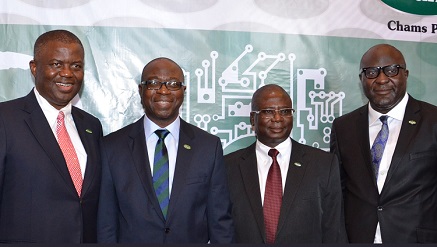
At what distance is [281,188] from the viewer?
2748 millimetres

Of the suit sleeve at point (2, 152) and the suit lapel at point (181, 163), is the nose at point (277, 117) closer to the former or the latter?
the suit lapel at point (181, 163)

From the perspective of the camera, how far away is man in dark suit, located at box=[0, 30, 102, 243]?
2295 millimetres

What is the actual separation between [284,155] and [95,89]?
1351mm

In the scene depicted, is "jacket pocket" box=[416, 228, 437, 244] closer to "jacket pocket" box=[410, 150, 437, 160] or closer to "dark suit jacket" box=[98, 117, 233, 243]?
"jacket pocket" box=[410, 150, 437, 160]

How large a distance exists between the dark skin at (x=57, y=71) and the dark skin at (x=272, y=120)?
3.15 feet

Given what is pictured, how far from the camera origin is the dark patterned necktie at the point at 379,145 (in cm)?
289

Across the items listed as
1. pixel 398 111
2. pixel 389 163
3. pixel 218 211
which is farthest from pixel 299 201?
pixel 398 111

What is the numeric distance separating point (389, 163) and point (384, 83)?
1.39ft

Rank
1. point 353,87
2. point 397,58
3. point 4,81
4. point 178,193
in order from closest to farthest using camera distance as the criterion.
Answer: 1. point 178,193
2. point 397,58
3. point 4,81
4. point 353,87

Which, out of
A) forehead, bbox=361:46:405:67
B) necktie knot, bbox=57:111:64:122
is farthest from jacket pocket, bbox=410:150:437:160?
necktie knot, bbox=57:111:64:122

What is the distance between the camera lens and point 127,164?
2.54 meters

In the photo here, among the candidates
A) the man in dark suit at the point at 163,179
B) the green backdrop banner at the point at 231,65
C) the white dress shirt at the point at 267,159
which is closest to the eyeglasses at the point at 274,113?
the white dress shirt at the point at 267,159

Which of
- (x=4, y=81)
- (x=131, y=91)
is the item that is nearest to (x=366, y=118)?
(x=131, y=91)

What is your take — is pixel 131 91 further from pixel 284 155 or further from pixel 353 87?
pixel 353 87
